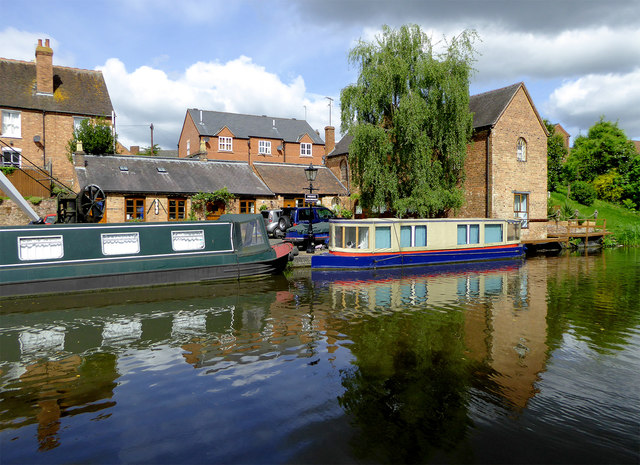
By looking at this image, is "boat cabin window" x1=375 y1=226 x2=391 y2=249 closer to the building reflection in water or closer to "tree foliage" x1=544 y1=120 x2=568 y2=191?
the building reflection in water

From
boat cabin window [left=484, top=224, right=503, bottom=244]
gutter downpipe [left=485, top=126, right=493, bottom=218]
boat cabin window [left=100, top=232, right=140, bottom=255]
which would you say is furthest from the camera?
gutter downpipe [left=485, top=126, right=493, bottom=218]

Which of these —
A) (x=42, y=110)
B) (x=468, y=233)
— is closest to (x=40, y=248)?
(x=468, y=233)

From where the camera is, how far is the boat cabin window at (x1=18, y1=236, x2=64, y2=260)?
1153 centimetres

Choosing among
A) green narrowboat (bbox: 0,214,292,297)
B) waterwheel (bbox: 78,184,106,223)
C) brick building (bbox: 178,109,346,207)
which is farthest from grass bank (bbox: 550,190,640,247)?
waterwheel (bbox: 78,184,106,223)

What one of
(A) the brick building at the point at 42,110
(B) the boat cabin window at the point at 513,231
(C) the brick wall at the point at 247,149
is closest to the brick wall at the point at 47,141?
(A) the brick building at the point at 42,110

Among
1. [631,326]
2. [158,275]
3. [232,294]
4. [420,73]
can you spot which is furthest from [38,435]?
[420,73]

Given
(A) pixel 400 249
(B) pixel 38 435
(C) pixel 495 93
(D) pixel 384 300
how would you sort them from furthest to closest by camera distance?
(C) pixel 495 93 → (A) pixel 400 249 → (D) pixel 384 300 → (B) pixel 38 435

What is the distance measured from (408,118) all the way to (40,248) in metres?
16.3

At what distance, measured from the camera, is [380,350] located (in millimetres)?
7270

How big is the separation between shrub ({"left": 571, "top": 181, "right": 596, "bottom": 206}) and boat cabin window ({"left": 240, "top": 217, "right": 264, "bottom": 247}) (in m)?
33.0

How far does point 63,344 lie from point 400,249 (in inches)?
498

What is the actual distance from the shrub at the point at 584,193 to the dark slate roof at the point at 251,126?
23.7m

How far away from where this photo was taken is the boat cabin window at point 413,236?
17797mm

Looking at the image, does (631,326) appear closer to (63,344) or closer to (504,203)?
(63,344)
